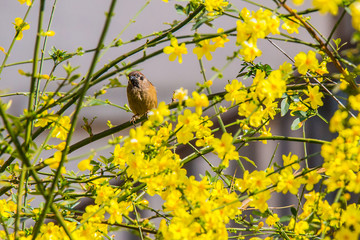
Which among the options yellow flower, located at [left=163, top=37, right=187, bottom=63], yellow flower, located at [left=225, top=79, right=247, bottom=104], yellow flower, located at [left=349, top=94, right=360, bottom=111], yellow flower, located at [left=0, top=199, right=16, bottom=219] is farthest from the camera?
Answer: yellow flower, located at [left=0, top=199, right=16, bottom=219]

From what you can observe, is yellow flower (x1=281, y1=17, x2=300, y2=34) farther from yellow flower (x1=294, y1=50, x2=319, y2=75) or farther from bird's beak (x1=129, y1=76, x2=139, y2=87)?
bird's beak (x1=129, y1=76, x2=139, y2=87)

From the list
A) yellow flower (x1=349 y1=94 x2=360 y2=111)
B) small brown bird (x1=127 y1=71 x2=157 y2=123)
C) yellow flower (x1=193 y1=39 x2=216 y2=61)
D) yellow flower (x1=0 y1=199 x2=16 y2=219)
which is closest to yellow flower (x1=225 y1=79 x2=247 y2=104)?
yellow flower (x1=193 y1=39 x2=216 y2=61)

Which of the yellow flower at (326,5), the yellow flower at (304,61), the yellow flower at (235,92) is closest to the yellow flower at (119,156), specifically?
the yellow flower at (235,92)

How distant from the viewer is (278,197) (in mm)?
3557

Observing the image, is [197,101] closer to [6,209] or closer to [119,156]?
[119,156]

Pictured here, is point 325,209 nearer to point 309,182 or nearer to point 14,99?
point 309,182

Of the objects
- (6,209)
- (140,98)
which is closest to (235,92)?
(6,209)

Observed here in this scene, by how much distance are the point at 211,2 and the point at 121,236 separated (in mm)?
2452

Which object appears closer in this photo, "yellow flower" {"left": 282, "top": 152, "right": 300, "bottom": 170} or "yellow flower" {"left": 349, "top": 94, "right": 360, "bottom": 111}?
"yellow flower" {"left": 349, "top": 94, "right": 360, "bottom": 111}

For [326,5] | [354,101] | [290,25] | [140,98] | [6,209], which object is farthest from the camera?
[140,98]

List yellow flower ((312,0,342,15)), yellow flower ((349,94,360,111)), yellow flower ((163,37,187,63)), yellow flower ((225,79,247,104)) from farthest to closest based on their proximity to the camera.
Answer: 1. yellow flower ((225,79,247,104))
2. yellow flower ((163,37,187,63))
3. yellow flower ((349,94,360,111))
4. yellow flower ((312,0,342,15))

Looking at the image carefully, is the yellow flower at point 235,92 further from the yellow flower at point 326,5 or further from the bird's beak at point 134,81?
the bird's beak at point 134,81

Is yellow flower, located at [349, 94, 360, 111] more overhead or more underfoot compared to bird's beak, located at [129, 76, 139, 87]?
more underfoot

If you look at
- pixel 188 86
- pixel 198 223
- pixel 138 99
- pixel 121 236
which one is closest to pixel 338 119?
pixel 198 223
